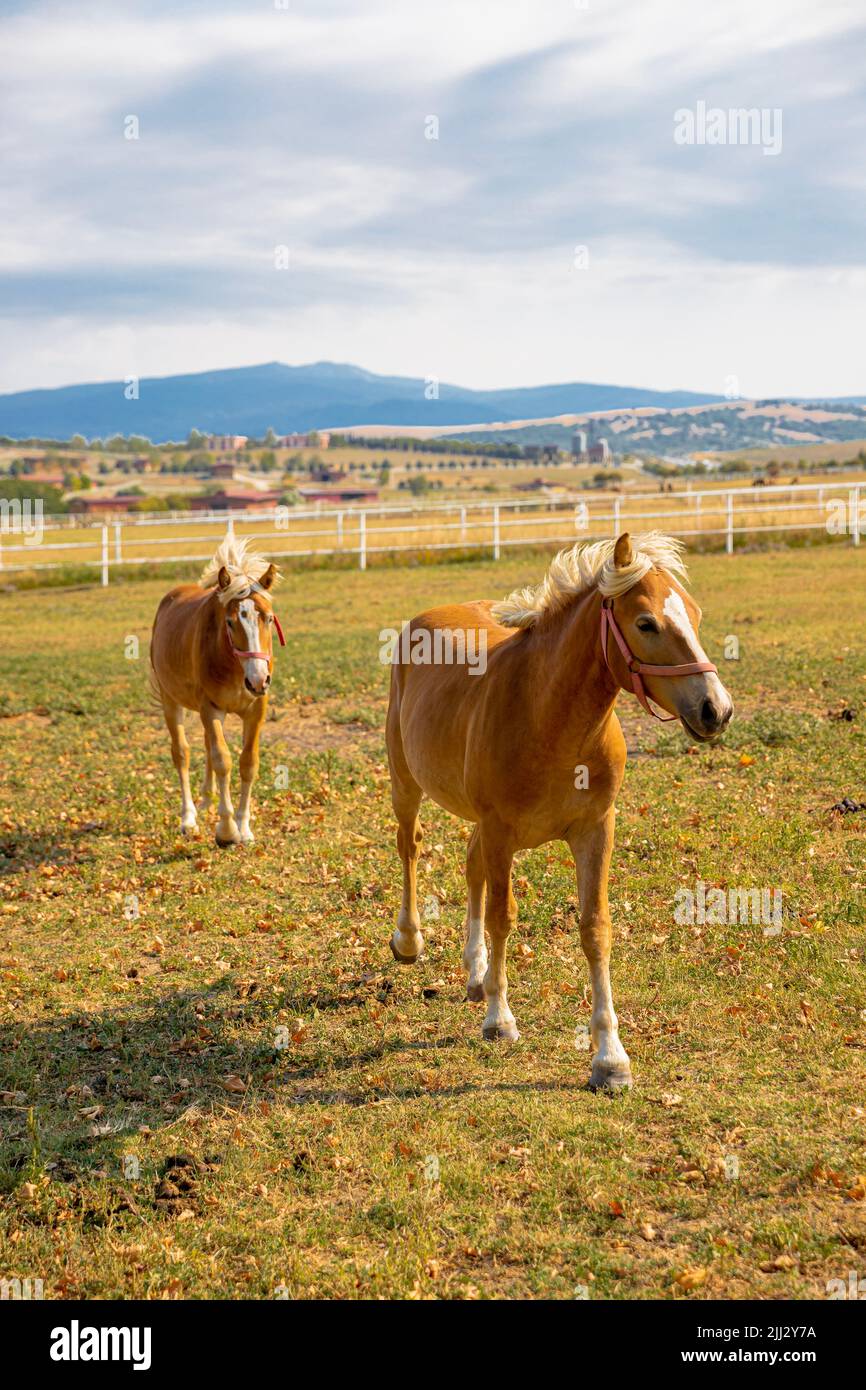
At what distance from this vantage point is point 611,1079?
17.6 feet

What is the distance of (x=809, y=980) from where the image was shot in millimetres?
6324

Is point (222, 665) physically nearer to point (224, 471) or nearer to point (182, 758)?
point (182, 758)

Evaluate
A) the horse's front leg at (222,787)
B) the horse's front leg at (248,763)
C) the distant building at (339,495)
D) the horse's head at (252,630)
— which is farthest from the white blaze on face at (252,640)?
the distant building at (339,495)

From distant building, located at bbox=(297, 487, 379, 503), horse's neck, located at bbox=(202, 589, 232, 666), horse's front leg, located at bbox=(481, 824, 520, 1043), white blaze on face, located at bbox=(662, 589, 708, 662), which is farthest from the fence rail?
distant building, located at bbox=(297, 487, 379, 503)

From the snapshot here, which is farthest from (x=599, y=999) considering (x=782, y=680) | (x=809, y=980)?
(x=782, y=680)

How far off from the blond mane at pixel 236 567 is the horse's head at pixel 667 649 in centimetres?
519

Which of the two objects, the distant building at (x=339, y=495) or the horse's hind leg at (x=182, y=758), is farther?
the distant building at (x=339, y=495)

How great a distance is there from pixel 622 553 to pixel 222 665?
576cm

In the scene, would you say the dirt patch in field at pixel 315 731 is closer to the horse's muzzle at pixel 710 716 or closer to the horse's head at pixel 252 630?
the horse's head at pixel 252 630

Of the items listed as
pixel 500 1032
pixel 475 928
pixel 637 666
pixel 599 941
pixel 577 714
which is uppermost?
pixel 637 666

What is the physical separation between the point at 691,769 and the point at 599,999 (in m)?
5.56

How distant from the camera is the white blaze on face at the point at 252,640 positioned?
9.11m

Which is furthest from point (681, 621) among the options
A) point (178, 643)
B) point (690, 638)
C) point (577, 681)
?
point (178, 643)
